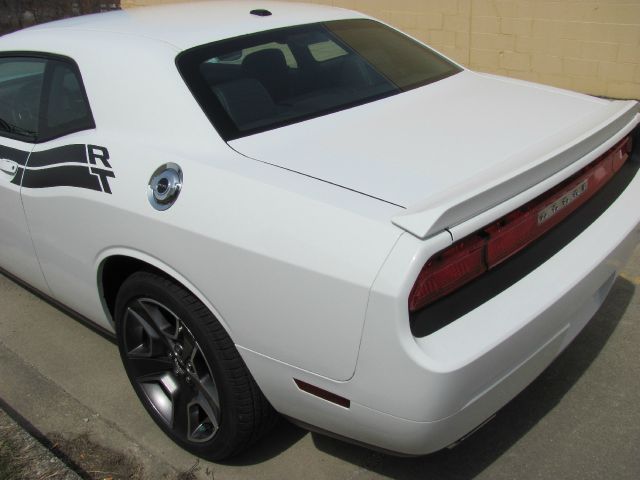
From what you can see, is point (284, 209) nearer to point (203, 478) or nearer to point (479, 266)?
point (479, 266)

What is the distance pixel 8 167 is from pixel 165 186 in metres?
1.16

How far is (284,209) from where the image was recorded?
2.23 metres

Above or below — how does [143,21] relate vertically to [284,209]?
above

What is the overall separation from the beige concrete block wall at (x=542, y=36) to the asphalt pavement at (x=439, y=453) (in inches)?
131

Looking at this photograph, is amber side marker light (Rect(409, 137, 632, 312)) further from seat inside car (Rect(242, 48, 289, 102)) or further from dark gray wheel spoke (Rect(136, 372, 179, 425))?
dark gray wheel spoke (Rect(136, 372, 179, 425))

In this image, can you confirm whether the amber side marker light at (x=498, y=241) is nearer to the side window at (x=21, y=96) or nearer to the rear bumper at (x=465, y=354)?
the rear bumper at (x=465, y=354)

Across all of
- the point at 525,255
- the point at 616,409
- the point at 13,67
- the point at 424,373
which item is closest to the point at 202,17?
the point at 13,67

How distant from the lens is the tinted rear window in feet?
9.17

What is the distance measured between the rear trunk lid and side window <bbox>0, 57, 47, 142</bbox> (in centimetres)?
129

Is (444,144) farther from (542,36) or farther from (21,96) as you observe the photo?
(542,36)

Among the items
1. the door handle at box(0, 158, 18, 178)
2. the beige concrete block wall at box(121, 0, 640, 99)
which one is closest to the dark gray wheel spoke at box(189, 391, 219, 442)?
the door handle at box(0, 158, 18, 178)

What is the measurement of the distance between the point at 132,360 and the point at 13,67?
5.44 ft

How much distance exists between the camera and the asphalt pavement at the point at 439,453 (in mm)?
2682

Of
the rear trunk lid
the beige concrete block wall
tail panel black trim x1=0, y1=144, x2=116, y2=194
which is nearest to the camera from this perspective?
the rear trunk lid
